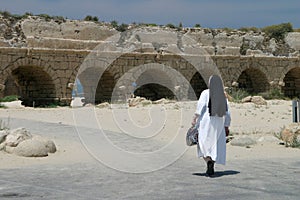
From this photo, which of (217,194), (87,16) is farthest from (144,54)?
(217,194)

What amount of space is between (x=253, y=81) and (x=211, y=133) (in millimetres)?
21916

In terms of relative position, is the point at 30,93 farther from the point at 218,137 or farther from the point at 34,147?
the point at 218,137

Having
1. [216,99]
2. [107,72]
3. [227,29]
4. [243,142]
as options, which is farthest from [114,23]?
[216,99]

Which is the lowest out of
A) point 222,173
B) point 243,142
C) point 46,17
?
point 222,173

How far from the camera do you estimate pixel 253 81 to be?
27.3 meters

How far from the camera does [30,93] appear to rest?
20734 millimetres

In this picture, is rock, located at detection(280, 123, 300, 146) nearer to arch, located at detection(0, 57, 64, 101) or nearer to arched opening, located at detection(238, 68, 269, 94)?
arch, located at detection(0, 57, 64, 101)

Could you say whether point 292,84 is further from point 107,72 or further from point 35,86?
point 35,86

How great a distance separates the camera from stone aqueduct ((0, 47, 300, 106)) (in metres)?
18.8

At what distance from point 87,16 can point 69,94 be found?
5.95 m

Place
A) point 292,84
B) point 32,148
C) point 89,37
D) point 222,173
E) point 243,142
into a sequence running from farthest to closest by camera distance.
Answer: point 292,84 < point 89,37 < point 243,142 < point 32,148 < point 222,173

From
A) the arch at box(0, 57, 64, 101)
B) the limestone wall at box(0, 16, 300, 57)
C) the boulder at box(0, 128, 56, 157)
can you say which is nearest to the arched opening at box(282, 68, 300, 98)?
the limestone wall at box(0, 16, 300, 57)

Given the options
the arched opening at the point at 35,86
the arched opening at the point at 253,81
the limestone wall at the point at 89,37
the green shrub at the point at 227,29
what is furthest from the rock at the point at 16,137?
the green shrub at the point at 227,29

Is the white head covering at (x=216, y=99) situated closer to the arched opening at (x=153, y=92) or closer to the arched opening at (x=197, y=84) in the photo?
the arched opening at (x=153, y=92)
